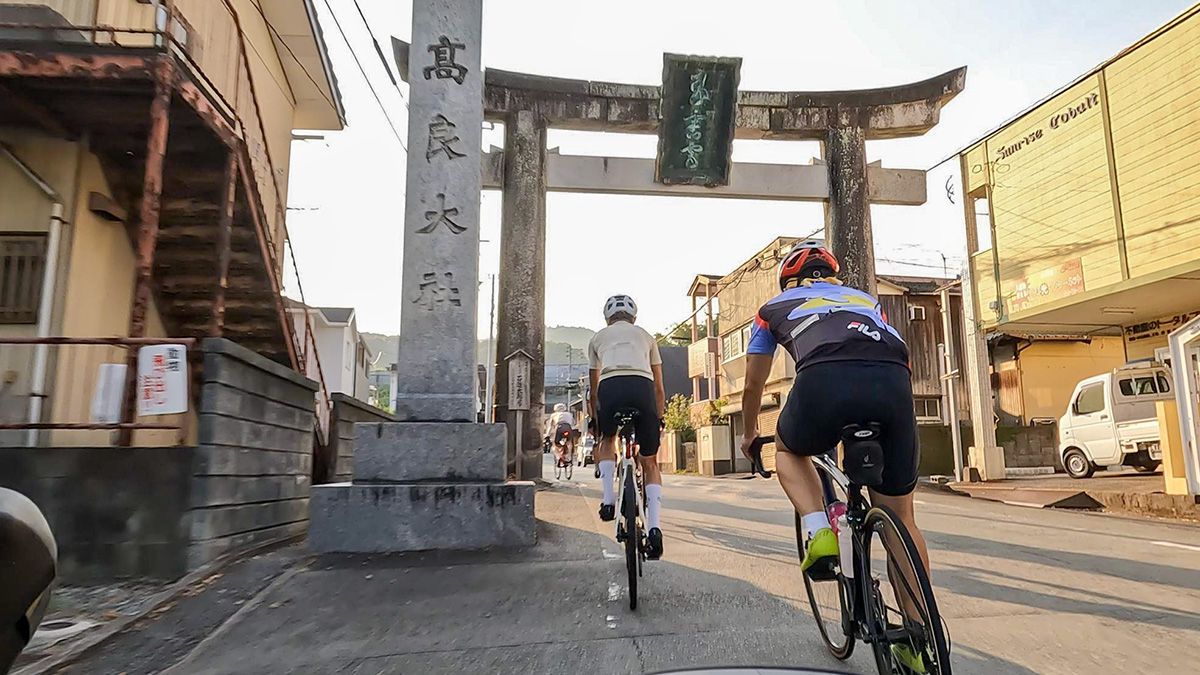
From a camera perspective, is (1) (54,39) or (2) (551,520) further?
(2) (551,520)

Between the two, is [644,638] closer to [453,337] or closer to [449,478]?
[449,478]

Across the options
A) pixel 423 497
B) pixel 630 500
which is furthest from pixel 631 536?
pixel 423 497

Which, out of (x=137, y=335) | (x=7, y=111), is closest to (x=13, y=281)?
(x=7, y=111)

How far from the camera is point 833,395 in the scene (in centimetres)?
251

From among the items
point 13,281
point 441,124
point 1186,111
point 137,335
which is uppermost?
point 1186,111

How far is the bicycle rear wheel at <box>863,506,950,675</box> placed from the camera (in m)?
2.13

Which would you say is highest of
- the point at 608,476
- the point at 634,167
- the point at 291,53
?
the point at 291,53

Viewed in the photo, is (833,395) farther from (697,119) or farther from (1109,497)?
(697,119)

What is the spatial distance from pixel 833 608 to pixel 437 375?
3.78m

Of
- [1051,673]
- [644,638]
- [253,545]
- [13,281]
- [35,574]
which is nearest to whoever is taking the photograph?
[35,574]

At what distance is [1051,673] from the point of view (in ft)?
9.32

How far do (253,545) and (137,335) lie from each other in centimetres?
177

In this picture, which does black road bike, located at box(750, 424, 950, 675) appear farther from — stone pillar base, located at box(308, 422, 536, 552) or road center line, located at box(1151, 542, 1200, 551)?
road center line, located at box(1151, 542, 1200, 551)

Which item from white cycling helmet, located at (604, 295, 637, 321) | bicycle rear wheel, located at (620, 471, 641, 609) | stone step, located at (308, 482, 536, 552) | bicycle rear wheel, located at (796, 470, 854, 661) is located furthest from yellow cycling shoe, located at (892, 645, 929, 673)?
stone step, located at (308, 482, 536, 552)
